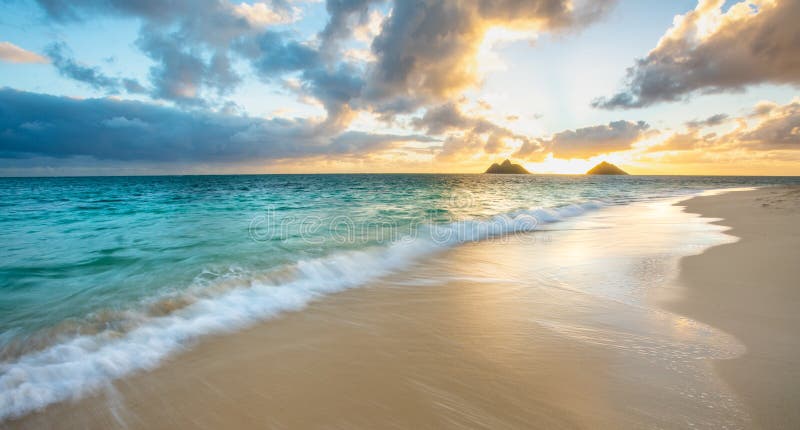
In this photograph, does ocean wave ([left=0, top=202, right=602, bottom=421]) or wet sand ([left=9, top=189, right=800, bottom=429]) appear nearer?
wet sand ([left=9, top=189, right=800, bottom=429])

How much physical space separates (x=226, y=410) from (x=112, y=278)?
202 inches

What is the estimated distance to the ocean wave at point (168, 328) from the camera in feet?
9.07

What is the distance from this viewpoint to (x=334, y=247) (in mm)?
8484

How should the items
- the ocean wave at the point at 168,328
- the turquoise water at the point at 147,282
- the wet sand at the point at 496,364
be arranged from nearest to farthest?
the wet sand at the point at 496,364 < the ocean wave at the point at 168,328 < the turquoise water at the point at 147,282

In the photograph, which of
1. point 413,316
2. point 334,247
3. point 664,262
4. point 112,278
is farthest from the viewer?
point 334,247

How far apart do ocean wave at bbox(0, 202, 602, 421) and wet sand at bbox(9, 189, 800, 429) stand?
0.94 feet

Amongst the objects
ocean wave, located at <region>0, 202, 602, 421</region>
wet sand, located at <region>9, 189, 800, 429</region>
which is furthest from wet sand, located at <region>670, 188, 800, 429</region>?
ocean wave, located at <region>0, 202, 602, 421</region>

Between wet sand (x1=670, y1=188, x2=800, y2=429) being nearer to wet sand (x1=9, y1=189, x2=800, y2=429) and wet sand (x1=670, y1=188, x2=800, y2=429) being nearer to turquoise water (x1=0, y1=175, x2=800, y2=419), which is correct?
wet sand (x1=9, y1=189, x2=800, y2=429)

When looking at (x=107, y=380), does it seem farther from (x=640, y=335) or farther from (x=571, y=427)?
(x=640, y=335)

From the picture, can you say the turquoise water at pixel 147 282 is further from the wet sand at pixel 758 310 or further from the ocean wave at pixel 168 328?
the wet sand at pixel 758 310

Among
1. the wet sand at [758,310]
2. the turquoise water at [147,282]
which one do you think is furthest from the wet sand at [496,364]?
the turquoise water at [147,282]

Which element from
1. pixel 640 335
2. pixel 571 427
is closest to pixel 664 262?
pixel 640 335

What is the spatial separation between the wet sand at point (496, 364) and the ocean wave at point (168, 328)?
287mm

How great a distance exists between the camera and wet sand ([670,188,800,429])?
2.47 m
